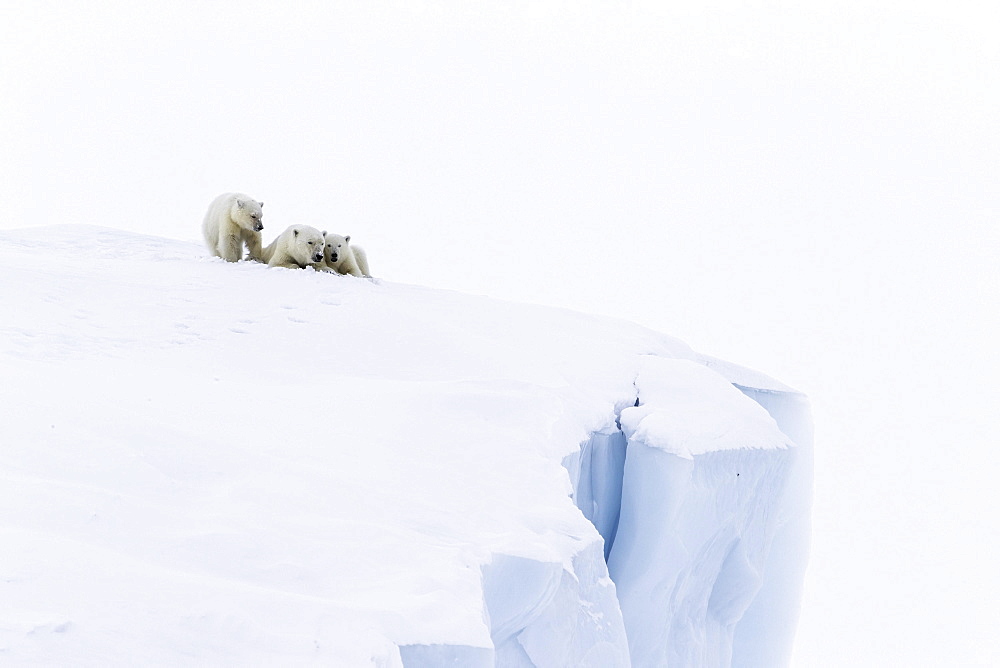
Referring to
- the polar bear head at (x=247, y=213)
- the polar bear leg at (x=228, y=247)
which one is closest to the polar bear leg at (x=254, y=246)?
the polar bear leg at (x=228, y=247)

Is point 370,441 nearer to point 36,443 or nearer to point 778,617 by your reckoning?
point 36,443

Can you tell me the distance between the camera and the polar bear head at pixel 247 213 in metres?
7.07

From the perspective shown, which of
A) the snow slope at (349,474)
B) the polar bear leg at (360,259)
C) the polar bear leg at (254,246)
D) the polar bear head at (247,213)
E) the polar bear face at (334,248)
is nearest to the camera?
the snow slope at (349,474)

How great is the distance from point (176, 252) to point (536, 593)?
6265 mm

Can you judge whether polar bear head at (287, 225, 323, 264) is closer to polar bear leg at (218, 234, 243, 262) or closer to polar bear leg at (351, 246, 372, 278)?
polar bear leg at (218, 234, 243, 262)

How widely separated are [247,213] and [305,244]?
71 centimetres

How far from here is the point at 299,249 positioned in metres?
6.80

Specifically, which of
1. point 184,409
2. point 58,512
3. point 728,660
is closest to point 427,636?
point 58,512

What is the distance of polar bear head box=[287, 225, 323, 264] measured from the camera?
6785 mm

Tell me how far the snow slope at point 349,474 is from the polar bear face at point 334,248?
0.47 m

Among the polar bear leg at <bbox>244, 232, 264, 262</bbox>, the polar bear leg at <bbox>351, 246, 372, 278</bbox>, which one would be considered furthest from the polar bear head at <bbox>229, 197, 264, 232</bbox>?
the polar bear leg at <bbox>351, 246, 372, 278</bbox>

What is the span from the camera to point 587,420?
4.79m

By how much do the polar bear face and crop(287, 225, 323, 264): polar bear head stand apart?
0.36 m

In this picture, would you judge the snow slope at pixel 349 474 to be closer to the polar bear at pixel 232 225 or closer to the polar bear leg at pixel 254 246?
the polar bear at pixel 232 225
